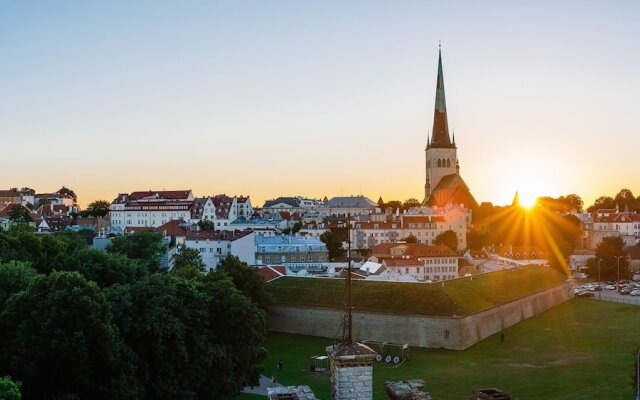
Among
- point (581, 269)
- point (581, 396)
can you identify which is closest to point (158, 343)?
point (581, 396)

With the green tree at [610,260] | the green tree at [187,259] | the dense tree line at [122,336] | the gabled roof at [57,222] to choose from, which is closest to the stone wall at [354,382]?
the dense tree line at [122,336]

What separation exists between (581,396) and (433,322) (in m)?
12.4

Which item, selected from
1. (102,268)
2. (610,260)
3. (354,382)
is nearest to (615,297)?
(610,260)

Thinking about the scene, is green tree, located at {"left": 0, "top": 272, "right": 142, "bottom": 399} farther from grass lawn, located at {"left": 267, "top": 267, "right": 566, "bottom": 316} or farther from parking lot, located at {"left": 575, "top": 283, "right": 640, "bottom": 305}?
parking lot, located at {"left": 575, "top": 283, "right": 640, "bottom": 305}

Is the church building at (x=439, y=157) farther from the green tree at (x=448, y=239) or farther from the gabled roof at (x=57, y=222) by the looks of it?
the gabled roof at (x=57, y=222)

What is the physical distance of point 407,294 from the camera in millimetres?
42812

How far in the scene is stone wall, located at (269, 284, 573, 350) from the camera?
39.6 meters

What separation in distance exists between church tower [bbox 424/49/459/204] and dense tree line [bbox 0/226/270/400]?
89826 mm

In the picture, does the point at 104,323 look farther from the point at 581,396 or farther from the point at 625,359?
the point at 625,359

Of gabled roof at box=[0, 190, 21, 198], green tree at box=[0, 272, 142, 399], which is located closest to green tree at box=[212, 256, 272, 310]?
green tree at box=[0, 272, 142, 399]

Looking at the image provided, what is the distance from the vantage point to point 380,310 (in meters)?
41.6

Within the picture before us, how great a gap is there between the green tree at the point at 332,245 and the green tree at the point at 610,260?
26981 millimetres

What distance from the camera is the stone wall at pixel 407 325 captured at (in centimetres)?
3956

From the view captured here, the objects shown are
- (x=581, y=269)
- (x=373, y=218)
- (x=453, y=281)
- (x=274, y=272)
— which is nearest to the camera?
(x=453, y=281)
